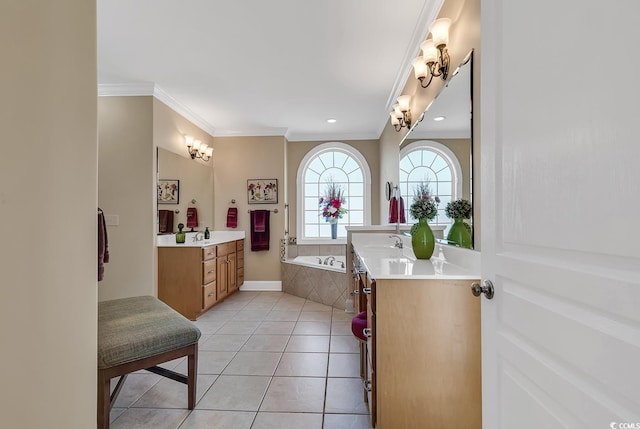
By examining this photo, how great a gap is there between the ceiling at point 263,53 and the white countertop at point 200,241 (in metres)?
1.56

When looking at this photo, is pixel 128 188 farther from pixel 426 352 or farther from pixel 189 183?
pixel 426 352

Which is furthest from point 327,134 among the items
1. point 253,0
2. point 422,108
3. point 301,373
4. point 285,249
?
point 301,373

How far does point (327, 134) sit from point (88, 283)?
15.1 ft

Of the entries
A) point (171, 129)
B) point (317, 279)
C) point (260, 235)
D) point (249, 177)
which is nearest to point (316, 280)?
point (317, 279)

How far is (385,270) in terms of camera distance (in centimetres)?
172

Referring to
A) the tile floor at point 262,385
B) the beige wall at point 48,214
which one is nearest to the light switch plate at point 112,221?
the tile floor at point 262,385

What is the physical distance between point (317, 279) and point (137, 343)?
9.30 ft

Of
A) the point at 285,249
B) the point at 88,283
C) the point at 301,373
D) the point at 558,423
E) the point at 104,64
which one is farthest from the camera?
the point at 285,249

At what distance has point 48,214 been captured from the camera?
0.96 meters

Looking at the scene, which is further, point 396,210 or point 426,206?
point 396,210

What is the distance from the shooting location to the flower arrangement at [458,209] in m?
1.79

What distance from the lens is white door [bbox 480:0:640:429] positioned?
576 mm

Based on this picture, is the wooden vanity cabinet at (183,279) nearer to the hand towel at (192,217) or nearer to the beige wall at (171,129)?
the hand towel at (192,217)

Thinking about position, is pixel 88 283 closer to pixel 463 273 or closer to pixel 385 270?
pixel 385 270
